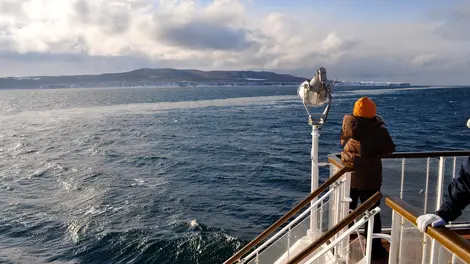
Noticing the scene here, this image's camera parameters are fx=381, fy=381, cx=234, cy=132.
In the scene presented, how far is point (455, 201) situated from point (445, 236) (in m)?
0.37

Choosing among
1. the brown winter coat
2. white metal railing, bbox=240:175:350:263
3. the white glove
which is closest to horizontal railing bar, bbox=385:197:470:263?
the white glove

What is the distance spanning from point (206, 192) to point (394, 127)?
3130 cm

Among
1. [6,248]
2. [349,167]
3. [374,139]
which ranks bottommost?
[6,248]

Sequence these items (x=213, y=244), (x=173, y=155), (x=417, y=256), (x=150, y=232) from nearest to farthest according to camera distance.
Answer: (x=417, y=256), (x=213, y=244), (x=150, y=232), (x=173, y=155)

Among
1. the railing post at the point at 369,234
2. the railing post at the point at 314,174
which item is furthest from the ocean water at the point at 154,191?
the railing post at the point at 369,234

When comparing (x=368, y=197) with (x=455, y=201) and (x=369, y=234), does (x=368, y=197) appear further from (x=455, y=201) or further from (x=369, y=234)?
(x=455, y=201)

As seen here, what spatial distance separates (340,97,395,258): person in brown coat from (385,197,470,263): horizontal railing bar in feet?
5.30

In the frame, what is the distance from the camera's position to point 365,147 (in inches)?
172

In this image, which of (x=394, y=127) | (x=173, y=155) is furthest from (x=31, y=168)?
(x=394, y=127)

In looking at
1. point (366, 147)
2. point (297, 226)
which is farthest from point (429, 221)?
point (297, 226)

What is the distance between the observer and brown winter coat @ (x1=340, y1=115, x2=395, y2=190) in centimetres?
433

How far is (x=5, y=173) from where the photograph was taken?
24.2m

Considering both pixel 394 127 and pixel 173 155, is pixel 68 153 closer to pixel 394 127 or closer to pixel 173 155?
pixel 173 155

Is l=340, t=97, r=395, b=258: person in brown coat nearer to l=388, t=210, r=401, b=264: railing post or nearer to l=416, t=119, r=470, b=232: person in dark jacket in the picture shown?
l=388, t=210, r=401, b=264: railing post
